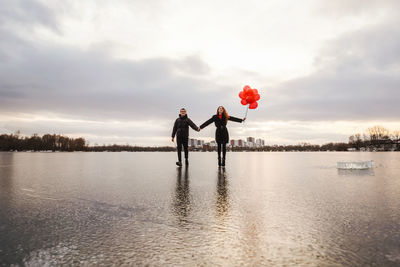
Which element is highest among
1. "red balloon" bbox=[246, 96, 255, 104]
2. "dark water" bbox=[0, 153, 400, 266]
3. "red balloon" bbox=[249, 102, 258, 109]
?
"red balloon" bbox=[246, 96, 255, 104]

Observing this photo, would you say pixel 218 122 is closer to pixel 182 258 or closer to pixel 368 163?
pixel 368 163

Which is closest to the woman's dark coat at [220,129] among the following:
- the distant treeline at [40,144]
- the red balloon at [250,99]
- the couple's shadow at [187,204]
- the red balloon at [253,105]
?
the red balloon at [253,105]

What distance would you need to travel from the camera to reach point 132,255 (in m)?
2.18

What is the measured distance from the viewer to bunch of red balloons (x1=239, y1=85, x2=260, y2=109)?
440 inches

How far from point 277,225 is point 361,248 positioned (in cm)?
89

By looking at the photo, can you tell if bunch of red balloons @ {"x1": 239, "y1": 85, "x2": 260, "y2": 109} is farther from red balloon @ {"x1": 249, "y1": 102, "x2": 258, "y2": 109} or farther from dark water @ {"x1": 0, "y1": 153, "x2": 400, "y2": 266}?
dark water @ {"x1": 0, "y1": 153, "x2": 400, "y2": 266}

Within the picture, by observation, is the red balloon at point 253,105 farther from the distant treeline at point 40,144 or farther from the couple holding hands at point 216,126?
the distant treeline at point 40,144

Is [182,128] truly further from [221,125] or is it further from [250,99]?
[250,99]

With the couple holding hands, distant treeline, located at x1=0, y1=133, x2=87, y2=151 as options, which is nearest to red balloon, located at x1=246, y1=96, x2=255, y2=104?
the couple holding hands

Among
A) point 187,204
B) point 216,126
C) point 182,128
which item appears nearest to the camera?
point 187,204

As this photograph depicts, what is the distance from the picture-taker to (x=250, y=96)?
442 inches

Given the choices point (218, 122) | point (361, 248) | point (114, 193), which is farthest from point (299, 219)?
point (218, 122)

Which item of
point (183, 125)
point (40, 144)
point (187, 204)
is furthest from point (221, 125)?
point (40, 144)

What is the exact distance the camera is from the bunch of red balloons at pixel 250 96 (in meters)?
11.2
